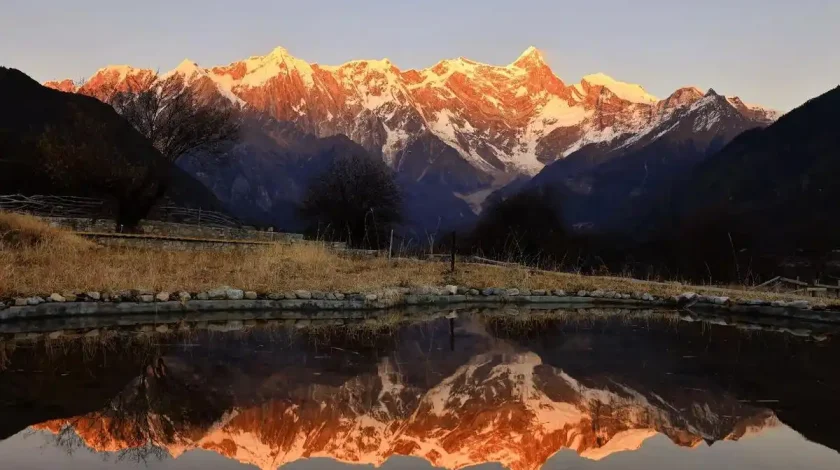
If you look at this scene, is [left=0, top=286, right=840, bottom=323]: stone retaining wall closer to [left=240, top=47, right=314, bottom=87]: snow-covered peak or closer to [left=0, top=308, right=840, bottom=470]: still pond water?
[left=0, top=308, right=840, bottom=470]: still pond water

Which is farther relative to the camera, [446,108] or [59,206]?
[446,108]

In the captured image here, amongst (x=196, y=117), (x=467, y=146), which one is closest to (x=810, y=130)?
(x=467, y=146)

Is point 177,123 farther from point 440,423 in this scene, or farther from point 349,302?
point 440,423

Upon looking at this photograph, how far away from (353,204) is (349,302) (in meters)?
25.3

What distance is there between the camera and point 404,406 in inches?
205

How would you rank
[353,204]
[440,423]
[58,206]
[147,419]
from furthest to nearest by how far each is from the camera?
[353,204]
[58,206]
[440,423]
[147,419]

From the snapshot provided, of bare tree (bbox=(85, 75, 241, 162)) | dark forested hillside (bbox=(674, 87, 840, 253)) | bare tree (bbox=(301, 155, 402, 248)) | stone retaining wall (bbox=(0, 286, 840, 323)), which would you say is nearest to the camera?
stone retaining wall (bbox=(0, 286, 840, 323))

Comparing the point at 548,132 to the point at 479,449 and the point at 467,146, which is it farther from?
the point at 479,449

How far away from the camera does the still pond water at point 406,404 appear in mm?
4078

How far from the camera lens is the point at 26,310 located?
8.59 metres

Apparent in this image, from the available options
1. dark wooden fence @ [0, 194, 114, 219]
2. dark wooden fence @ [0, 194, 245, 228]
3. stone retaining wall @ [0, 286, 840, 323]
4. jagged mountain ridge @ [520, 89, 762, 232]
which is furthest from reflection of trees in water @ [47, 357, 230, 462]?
jagged mountain ridge @ [520, 89, 762, 232]

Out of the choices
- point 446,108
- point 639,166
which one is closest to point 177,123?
point 639,166

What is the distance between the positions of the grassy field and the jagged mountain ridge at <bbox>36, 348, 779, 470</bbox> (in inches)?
209

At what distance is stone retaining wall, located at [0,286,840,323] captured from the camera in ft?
29.4
